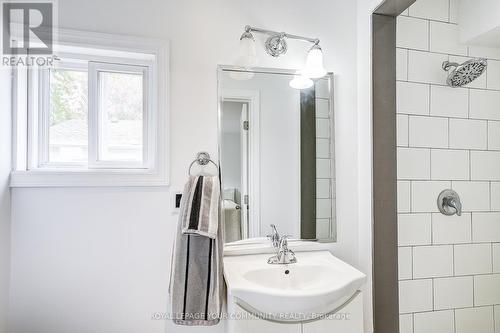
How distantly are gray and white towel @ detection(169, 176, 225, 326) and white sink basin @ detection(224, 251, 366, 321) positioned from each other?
94 mm

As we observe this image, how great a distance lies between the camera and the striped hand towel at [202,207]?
113 cm

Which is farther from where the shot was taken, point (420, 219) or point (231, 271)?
point (420, 219)

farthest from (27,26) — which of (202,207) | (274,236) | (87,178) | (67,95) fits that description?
(274,236)

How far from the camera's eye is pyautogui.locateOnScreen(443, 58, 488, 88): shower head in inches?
52.3

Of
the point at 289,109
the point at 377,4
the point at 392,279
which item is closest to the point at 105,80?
the point at 289,109

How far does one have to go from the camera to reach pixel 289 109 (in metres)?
1.43

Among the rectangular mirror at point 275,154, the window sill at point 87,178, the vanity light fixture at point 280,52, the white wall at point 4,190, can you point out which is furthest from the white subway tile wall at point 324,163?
the white wall at point 4,190

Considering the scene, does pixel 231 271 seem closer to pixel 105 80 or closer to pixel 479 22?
pixel 105 80

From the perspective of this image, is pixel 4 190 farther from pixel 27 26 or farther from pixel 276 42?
pixel 276 42

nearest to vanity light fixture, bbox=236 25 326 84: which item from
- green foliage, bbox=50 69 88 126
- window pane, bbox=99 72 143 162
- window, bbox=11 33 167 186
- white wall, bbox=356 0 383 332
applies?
white wall, bbox=356 0 383 332

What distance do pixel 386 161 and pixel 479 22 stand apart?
907 millimetres

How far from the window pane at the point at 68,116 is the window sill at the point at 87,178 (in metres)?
0.16

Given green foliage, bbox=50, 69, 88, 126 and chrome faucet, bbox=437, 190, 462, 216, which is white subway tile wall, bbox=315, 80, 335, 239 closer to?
chrome faucet, bbox=437, 190, 462, 216

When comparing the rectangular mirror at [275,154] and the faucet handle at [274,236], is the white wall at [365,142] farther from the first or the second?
the faucet handle at [274,236]
